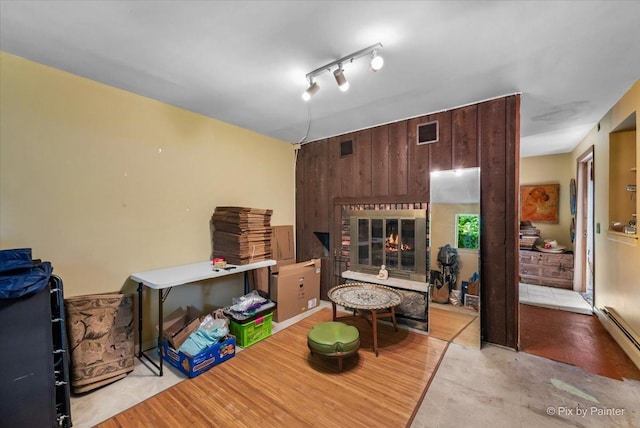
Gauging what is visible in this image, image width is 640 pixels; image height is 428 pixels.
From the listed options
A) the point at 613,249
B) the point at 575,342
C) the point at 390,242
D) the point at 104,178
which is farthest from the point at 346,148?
the point at 575,342

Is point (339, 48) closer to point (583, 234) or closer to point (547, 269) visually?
point (583, 234)

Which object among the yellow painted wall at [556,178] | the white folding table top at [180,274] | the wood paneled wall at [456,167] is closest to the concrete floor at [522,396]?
the wood paneled wall at [456,167]

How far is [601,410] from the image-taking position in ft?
6.08

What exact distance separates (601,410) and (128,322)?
146 inches

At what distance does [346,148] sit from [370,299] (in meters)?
2.16

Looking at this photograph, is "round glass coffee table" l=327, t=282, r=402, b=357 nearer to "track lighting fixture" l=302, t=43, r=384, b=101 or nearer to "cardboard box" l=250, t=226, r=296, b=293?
"cardboard box" l=250, t=226, r=296, b=293

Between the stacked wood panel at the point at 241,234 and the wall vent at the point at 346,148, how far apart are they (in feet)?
4.78

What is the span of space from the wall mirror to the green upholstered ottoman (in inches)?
47.9

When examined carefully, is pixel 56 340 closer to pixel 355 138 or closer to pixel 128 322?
pixel 128 322

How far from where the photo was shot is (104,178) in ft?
8.05

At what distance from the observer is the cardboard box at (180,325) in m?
2.46

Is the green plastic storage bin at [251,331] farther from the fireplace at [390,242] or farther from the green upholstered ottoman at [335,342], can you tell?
the fireplace at [390,242]

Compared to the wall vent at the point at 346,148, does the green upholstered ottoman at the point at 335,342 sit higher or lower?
lower

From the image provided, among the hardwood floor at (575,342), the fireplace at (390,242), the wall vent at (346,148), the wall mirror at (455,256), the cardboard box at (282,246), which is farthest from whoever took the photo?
the cardboard box at (282,246)
